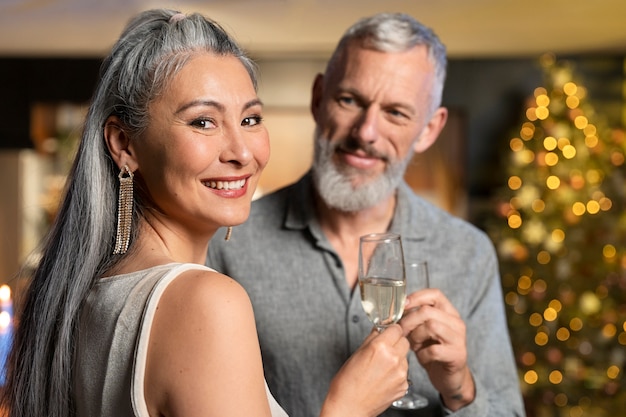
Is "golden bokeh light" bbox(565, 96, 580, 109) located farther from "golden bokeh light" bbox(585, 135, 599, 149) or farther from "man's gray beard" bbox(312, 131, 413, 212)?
"man's gray beard" bbox(312, 131, 413, 212)

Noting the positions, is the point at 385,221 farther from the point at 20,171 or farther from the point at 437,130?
the point at 20,171

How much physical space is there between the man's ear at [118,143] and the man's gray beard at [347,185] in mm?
875

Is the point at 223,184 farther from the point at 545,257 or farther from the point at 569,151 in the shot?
the point at 569,151

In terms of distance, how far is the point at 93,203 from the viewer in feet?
4.64

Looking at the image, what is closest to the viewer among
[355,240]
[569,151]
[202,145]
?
[202,145]

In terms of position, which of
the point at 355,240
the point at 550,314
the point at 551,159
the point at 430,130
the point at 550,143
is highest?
the point at 430,130

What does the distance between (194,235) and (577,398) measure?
608cm

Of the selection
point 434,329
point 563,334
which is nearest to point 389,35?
point 434,329

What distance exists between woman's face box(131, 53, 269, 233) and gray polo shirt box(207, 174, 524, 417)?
819 mm

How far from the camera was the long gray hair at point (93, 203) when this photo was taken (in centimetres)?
136

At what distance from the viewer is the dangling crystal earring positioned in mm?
1378

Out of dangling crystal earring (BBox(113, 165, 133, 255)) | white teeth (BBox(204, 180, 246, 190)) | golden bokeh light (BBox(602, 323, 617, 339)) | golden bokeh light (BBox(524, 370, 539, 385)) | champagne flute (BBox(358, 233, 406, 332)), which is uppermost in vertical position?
white teeth (BBox(204, 180, 246, 190))

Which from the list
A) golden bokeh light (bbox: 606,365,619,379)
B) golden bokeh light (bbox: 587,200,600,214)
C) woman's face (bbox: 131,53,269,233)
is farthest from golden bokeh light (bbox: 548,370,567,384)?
woman's face (bbox: 131,53,269,233)

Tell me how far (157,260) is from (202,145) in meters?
0.19
